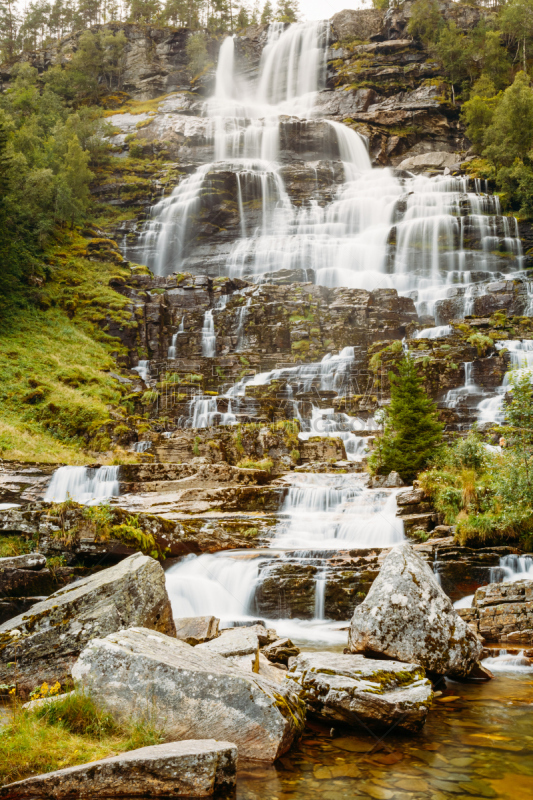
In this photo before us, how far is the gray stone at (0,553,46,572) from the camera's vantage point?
28.9 ft

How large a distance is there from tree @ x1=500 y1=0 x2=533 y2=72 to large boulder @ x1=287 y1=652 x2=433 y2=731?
2747 inches

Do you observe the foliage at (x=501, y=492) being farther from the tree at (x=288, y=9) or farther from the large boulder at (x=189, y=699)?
the tree at (x=288, y=9)

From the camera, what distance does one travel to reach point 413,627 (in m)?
6.90

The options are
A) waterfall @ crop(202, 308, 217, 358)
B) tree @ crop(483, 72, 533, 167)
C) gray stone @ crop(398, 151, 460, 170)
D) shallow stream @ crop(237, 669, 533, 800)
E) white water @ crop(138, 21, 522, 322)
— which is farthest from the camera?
gray stone @ crop(398, 151, 460, 170)

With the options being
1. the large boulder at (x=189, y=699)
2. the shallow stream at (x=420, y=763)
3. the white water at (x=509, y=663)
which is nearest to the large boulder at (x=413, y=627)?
the shallow stream at (x=420, y=763)

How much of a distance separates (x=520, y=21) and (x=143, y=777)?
7443 cm

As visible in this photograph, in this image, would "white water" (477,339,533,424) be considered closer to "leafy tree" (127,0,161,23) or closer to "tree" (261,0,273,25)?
"tree" (261,0,273,25)

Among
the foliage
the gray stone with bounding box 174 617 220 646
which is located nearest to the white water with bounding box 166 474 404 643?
the foliage

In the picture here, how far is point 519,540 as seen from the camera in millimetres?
11766

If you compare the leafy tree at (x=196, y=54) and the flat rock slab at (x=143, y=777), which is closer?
the flat rock slab at (x=143, y=777)

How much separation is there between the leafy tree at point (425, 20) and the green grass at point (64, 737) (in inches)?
3104

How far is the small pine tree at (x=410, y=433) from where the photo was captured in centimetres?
1713

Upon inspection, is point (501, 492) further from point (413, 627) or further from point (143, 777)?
point (143, 777)

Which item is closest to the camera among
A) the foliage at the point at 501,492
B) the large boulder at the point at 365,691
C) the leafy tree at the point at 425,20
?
the large boulder at the point at 365,691
